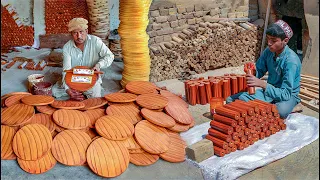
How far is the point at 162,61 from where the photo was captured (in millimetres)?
6539

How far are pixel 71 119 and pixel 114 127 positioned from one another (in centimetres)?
53

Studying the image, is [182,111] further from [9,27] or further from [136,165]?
[9,27]

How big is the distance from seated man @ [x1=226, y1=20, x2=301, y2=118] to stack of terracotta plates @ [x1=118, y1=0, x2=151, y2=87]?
1967 millimetres

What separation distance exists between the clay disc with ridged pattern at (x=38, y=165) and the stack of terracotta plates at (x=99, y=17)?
4363 millimetres

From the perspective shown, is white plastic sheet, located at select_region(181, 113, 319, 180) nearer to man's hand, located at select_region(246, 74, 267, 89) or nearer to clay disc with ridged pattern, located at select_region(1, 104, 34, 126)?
man's hand, located at select_region(246, 74, 267, 89)

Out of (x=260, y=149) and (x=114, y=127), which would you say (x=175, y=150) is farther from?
(x=260, y=149)

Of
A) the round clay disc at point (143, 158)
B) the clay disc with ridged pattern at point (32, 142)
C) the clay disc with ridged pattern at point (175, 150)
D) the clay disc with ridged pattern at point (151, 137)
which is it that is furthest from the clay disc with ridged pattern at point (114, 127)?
the clay disc with ridged pattern at point (32, 142)

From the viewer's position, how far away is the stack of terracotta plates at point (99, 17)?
7.63 metres

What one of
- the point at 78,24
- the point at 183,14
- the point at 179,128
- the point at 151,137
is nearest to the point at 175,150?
the point at 151,137

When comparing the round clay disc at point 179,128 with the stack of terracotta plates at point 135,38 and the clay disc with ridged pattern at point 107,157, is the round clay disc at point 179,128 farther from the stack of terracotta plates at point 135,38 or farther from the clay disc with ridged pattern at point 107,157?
the stack of terracotta plates at point 135,38

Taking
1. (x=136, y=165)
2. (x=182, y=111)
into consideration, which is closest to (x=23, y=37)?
(x=182, y=111)

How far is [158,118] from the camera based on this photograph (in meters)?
4.63

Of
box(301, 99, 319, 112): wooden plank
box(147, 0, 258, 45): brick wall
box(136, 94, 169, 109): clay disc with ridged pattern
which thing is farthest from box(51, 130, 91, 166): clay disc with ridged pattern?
box(301, 99, 319, 112): wooden plank

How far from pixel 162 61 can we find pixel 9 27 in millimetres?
4017
